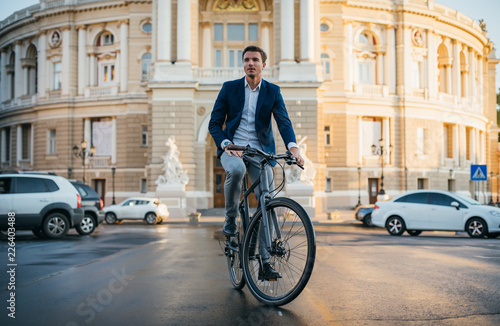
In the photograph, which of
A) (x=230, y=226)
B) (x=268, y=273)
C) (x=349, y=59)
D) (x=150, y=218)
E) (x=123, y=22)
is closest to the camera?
(x=268, y=273)

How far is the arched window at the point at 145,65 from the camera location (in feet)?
152

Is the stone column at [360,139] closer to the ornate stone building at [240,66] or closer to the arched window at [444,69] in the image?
the ornate stone building at [240,66]

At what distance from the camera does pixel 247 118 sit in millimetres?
6055

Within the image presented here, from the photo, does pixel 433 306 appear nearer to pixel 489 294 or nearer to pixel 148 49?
pixel 489 294

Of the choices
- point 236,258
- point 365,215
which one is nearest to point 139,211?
point 365,215

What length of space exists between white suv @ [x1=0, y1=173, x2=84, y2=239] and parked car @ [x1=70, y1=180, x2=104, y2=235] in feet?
2.80

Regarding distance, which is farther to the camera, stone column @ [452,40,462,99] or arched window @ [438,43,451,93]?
stone column @ [452,40,462,99]

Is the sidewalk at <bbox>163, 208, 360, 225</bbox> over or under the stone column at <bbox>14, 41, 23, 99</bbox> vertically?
under

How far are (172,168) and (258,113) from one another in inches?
1085

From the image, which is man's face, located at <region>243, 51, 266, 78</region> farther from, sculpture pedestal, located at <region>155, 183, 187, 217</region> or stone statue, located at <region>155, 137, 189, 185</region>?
sculpture pedestal, located at <region>155, 183, 187, 217</region>

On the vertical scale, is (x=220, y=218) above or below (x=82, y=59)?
below

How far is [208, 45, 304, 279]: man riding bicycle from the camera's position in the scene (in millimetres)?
5930

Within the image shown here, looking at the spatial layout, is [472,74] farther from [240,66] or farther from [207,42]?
[207,42]

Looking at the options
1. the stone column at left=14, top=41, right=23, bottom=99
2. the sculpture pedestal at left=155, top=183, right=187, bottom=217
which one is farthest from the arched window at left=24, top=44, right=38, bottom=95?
the sculpture pedestal at left=155, top=183, right=187, bottom=217
